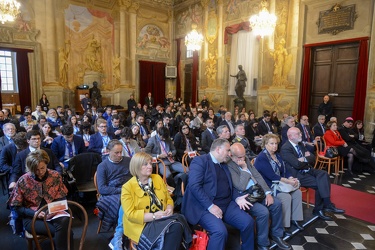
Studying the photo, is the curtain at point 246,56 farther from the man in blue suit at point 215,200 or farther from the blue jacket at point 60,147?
the man in blue suit at point 215,200

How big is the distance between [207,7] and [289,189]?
11.6 metres

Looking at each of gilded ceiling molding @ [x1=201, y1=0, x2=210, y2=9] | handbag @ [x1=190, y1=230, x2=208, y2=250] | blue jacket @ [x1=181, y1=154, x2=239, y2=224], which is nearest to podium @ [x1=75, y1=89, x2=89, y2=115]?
gilded ceiling molding @ [x1=201, y1=0, x2=210, y2=9]

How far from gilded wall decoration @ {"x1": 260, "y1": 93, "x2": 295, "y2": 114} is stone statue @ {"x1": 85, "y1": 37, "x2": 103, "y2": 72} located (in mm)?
8571

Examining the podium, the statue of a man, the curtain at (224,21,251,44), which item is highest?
the curtain at (224,21,251,44)

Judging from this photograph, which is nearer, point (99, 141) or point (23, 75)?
point (99, 141)

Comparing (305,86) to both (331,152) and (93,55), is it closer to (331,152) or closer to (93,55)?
(331,152)

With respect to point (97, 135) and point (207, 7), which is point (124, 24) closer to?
point (207, 7)

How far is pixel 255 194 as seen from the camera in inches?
112

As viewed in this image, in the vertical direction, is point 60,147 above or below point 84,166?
above

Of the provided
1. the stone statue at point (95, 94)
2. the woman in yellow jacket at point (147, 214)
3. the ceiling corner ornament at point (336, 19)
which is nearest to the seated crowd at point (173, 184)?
the woman in yellow jacket at point (147, 214)

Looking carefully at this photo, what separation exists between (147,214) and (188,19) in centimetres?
1349

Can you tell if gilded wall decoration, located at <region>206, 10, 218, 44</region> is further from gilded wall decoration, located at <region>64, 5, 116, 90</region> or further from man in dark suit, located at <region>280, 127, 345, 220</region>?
man in dark suit, located at <region>280, 127, 345, 220</region>

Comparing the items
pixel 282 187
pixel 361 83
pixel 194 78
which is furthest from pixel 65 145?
pixel 194 78

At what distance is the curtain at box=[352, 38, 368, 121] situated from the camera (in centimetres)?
794
